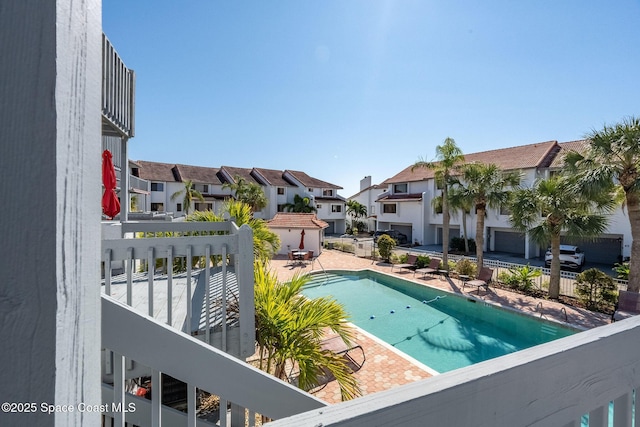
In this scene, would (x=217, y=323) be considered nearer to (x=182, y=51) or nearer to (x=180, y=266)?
(x=180, y=266)

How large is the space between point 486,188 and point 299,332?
16070 millimetres

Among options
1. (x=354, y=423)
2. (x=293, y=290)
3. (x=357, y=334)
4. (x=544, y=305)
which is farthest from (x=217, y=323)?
(x=544, y=305)

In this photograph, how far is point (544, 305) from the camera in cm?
1280

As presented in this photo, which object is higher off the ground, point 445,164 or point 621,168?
point 445,164

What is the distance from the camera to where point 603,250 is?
2330 centimetres

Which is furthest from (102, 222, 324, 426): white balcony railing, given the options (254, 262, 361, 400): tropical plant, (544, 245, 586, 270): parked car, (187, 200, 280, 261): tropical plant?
(544, 245, 586, 270): parked car

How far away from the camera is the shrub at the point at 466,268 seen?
684 inches

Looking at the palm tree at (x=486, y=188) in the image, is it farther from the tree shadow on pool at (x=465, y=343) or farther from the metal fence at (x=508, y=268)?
the tree shadow on pool at (x=465, y=343)

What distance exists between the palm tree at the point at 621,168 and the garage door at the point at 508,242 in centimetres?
1635

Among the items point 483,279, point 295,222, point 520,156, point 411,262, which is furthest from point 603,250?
point 295,222

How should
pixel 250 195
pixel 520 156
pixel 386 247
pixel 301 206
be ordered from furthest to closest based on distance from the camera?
pixel 301 206, pixel 250 195, pixel 520 156, pixel 386 247

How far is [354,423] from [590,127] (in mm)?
15728

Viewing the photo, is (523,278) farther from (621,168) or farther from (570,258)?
(570,258)
